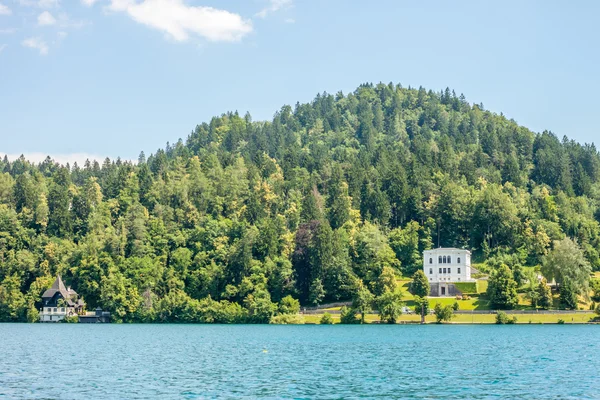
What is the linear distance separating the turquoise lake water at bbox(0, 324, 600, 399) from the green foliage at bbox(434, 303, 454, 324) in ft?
96.2

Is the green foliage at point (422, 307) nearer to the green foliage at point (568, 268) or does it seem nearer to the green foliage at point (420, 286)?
the green foliage at point (420, 286)

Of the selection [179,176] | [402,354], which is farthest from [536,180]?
[402,354]

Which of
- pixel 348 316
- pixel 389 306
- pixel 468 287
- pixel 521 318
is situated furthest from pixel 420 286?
pixel 521 318

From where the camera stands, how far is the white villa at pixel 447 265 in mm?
137625

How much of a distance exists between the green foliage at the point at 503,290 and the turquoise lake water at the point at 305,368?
34.2 metres

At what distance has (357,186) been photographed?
169000 millimetres

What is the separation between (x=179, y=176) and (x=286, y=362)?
440ft

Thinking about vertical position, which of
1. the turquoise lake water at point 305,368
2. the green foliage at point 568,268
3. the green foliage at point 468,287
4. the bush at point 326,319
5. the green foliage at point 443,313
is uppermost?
the green foliage at point 568,268

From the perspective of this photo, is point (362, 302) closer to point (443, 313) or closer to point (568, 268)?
point (443, 313)

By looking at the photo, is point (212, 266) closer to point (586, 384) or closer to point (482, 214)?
point (482, 214)

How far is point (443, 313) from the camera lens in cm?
10625

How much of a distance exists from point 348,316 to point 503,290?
24.3m

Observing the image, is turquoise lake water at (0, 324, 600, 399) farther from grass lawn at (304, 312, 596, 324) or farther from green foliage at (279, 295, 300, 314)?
green foliage at (279, 295, 300, 314)

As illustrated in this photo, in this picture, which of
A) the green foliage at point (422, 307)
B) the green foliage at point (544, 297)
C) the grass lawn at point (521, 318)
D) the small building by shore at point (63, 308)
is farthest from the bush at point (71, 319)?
the green foliage at point (544, 297)
